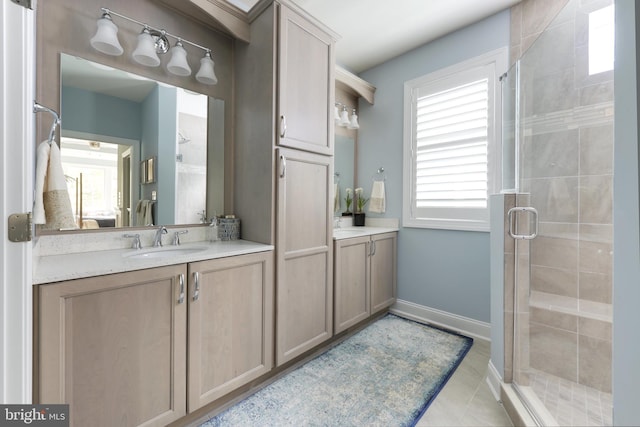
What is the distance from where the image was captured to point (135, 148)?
5.73 feet

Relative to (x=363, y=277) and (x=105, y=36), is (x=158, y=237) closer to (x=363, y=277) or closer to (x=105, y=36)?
(x=105, y=36)

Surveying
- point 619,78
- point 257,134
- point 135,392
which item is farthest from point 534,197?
point 135,392

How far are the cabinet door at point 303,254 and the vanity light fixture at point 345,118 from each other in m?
1.06

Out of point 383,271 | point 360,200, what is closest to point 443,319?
point 383,271

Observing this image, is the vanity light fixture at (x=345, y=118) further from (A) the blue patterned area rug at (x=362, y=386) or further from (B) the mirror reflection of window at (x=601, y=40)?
(A) the blue patterned area rug at (x=362, y=386)

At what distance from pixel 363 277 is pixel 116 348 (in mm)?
1865

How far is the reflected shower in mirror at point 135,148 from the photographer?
1.53 metres

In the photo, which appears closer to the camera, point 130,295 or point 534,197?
point 130,295

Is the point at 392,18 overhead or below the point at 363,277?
overhead

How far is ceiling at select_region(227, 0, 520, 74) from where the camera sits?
2.22m

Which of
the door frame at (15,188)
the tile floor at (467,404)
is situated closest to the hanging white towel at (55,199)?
the door frame at (15,188)

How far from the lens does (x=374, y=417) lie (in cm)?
150

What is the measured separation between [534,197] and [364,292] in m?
1.51

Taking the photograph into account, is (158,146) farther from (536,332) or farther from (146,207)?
(536,332)
